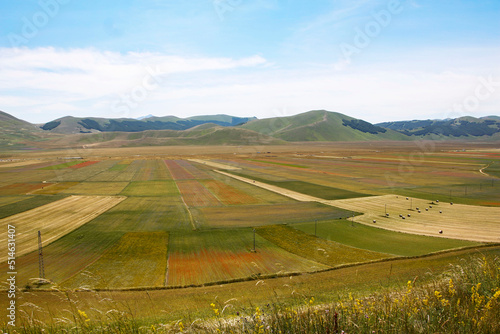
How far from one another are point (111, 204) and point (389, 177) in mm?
83185

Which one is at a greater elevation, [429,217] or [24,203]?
[24,203]

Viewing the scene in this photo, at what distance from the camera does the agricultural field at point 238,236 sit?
25984 mm

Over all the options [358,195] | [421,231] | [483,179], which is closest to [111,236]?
[421,231]

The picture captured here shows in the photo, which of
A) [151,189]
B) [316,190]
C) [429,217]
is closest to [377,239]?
[429,217]

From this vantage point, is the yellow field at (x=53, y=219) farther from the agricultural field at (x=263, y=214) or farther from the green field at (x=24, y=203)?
the agricultural field at (x=263, y=214)

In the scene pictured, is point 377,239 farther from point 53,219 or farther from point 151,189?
point 151,189

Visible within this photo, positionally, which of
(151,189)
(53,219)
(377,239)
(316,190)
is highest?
(151,189)

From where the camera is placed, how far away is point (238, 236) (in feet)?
130

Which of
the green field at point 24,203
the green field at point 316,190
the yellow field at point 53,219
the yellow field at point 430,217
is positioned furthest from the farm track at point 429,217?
the green field at point 24,203

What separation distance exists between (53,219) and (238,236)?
31.8m

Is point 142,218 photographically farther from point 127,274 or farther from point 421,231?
point 421,231

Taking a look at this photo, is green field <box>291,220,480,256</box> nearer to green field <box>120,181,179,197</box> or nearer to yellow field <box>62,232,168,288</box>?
yellow field <box>62,232,168,288</box>

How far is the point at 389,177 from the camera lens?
307 ft

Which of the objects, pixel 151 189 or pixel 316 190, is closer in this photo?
pixel 316 190
